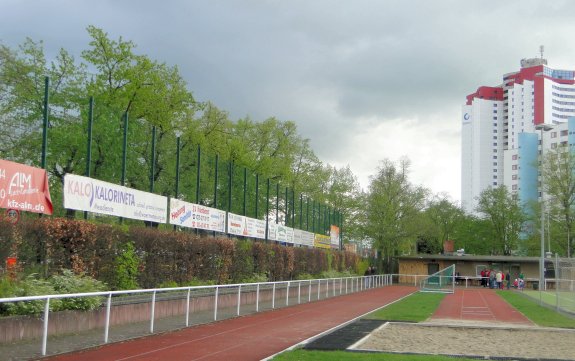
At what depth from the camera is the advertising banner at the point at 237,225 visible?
90.5ft

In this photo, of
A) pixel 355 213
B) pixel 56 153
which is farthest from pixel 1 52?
pixel 355 213

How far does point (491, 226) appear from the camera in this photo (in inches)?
3750

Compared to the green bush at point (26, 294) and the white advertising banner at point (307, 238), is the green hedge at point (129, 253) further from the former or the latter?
the white advertising banner at point (307, 238)

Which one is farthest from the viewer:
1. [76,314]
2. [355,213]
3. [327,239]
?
[355,213]

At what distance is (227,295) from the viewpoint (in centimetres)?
2109

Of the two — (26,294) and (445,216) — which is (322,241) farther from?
(445,216)

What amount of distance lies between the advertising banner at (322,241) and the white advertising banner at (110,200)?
24717 millimetres

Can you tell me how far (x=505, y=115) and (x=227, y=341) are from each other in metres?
167

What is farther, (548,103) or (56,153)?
(548,103)

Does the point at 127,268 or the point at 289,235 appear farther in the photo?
the point at 289,235

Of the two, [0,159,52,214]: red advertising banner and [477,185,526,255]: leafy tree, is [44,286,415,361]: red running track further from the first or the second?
[477,185,526,255]: leafy tree

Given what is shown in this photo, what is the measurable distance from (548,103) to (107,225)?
157 metres

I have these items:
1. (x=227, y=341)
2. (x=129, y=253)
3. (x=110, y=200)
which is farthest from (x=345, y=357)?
(x=110, y=200)

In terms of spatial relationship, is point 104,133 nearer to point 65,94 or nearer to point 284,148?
point 65,94
